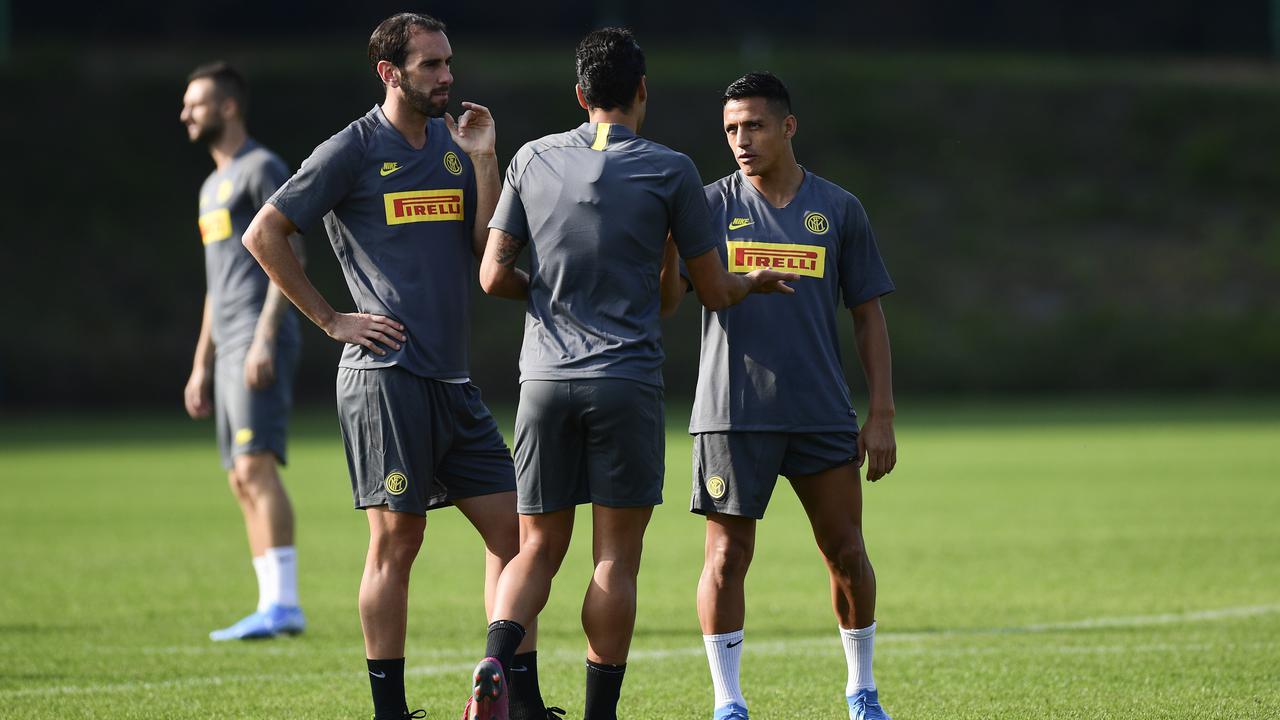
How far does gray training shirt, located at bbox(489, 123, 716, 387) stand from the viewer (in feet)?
14.8

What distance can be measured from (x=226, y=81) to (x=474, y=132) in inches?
114

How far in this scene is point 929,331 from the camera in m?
33.8

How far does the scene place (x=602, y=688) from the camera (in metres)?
4.61

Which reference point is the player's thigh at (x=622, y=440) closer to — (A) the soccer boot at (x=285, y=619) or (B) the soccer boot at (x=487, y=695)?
(B) the soccer boot at (x=487, y=695)

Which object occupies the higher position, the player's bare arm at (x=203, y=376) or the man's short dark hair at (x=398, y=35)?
the man's short dark hair at (x=398, y=35)

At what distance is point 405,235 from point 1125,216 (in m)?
34.6

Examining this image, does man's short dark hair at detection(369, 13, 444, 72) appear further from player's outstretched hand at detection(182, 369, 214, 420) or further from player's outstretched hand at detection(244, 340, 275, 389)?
player's outstretched hand at detection(182, 369, 214, 420)

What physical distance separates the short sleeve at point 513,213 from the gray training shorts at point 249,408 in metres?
2.86

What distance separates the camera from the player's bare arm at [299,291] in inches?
189

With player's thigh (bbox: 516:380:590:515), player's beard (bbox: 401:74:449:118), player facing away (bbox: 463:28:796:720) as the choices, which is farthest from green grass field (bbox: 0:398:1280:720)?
player's beard (bbox: 401:74:449:118)

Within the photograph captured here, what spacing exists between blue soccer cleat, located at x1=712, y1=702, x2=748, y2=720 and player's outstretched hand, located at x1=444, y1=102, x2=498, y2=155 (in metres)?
1.96

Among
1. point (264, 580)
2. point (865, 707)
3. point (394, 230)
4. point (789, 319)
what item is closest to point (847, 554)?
point (865, 707)

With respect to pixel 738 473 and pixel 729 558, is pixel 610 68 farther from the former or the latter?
pixel 729 558

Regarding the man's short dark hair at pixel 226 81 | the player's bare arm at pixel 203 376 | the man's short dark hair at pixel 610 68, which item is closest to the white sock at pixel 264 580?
the player's bare arm at pixel 203 376
